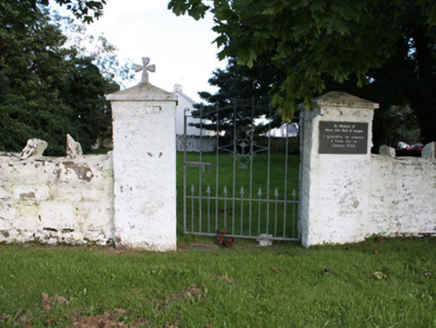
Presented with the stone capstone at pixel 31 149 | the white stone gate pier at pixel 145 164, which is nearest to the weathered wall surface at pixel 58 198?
the stone capstone at pixel 31 149

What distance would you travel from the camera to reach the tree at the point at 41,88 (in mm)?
10666

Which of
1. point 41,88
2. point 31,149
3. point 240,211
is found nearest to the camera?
point 31,149

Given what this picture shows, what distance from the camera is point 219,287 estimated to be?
364 cm

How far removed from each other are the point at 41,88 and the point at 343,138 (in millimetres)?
15258

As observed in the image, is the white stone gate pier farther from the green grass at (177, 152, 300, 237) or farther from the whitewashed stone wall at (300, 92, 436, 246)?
the whitewashed stone wall at (300, 92, 436, 246)

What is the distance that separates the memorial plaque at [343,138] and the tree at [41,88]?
5733 millimetres

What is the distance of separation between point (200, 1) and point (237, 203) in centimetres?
525

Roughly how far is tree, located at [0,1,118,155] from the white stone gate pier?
3.14 m

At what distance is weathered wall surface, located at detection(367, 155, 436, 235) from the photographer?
18.0 feet

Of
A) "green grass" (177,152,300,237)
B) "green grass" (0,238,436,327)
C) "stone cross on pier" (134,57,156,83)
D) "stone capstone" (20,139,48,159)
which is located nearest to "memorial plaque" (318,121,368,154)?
"green grass" (177,152,300,237)

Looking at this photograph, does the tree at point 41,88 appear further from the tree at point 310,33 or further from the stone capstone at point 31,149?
the tree at point 310,33

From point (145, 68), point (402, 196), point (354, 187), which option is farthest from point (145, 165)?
point (402, 196)

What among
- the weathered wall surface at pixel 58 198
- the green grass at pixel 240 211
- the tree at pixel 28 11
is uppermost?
the tree at pixel 28 11

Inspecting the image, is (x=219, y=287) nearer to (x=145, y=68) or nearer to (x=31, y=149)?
(x=145, y=68)
